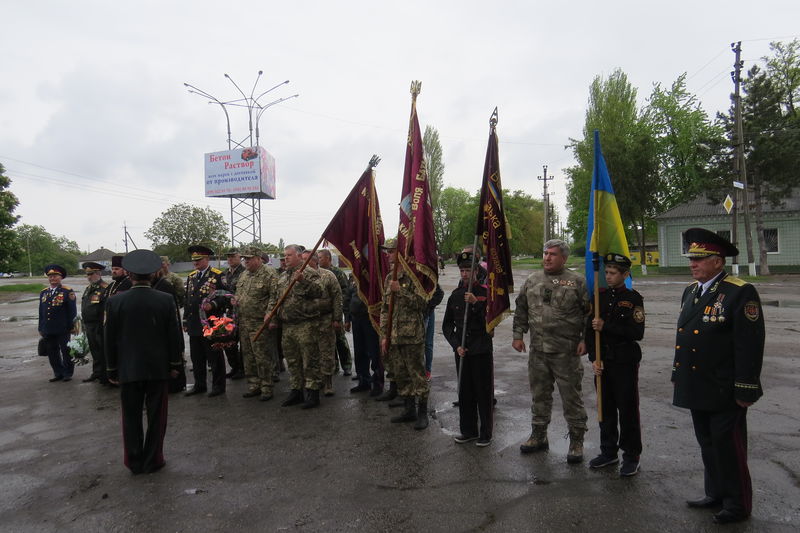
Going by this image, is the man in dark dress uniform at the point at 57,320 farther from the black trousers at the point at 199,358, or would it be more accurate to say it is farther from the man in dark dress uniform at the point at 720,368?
the man in dark dress uniform at the point at 720,368

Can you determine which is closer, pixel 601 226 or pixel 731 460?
pixel 731 460

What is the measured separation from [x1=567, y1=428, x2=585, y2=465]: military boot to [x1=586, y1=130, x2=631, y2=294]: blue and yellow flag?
1.21 m

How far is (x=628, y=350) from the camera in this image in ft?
13.4

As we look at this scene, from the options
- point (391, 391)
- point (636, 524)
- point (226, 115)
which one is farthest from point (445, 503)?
point (226, 115)

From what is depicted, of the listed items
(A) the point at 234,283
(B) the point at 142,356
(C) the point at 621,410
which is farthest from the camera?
(A) the point at 234,283

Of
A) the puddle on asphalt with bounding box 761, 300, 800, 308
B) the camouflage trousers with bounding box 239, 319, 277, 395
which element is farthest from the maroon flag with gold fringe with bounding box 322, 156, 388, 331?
the puddle on asphalt with bounding box 761, 300, 800, 308

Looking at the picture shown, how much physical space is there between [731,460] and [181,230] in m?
74.2

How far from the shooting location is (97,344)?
793 centimetres

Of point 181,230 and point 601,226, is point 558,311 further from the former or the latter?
point 181,230

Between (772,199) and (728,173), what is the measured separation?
283 cm

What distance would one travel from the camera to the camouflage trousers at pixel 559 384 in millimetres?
4266

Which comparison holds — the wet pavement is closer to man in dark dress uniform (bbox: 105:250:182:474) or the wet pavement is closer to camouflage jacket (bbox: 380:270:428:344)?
man in dark dress uniform (bbox: 105:250:182:474)

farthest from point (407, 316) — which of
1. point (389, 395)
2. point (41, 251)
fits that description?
point (41, 251)

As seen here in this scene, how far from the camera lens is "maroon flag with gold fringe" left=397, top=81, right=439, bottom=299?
5426 mm
